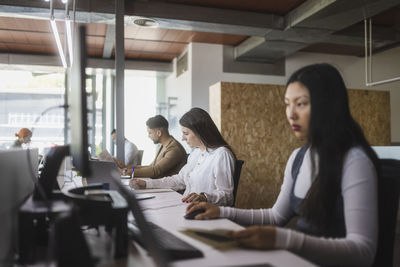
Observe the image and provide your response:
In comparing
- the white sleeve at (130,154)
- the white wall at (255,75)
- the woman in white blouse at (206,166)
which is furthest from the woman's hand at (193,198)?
the white wall at (255,75)

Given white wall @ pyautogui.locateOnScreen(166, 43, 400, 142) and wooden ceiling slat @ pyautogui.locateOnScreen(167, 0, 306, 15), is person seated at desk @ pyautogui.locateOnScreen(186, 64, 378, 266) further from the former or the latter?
white wall @ pyautogui.locateOnScreen(166, 43, 400, 142)

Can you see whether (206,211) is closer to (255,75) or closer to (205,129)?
(205,129)

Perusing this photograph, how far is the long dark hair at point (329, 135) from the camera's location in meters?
1.20

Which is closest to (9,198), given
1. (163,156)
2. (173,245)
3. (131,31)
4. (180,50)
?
(173,245)

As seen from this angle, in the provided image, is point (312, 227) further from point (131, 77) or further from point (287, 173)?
point (131, 77)

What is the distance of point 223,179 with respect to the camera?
2.34 metres

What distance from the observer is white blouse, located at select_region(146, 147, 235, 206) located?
228cm

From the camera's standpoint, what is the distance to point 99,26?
554 centimetres

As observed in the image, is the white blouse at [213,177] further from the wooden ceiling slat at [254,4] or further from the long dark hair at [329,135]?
the wooden ceiling slat at [254,4]

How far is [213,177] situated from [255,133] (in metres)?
2.86

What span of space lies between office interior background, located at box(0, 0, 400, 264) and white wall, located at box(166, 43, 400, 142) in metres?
0.02

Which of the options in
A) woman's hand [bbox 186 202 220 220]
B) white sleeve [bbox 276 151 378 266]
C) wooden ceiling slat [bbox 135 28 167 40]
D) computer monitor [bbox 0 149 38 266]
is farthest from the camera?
wooden ceiling slat [bbox 135 28 167 40]

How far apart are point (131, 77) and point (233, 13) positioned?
13.6ft

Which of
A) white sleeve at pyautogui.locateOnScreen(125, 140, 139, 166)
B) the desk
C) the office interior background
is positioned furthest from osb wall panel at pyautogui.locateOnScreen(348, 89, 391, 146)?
the desk
